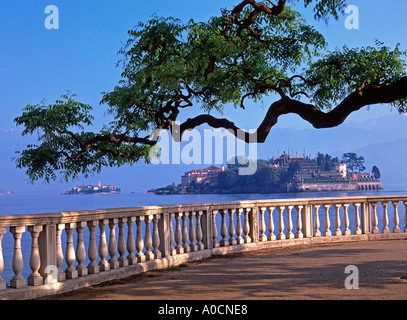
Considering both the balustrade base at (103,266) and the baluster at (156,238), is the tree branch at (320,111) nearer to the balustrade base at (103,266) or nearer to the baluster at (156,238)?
the baluster at (156,238)

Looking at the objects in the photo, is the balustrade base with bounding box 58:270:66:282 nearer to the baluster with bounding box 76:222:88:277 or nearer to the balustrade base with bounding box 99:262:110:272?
the baluster with bounding box 76:222:88:277

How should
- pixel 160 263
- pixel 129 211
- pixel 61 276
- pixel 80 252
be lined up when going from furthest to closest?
pixel 160 263
pixel 129 211
pixel 80 252
pixel 61 276

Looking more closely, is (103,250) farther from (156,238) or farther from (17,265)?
(17,265)

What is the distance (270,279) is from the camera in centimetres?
862

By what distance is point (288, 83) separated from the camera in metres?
14.3

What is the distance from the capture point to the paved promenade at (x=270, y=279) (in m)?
7.39

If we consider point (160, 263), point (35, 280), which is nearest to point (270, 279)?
point (160, 263)

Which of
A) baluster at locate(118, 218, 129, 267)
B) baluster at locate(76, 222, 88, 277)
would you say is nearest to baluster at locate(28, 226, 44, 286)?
baluster at locate(76, 222, 88, 277)

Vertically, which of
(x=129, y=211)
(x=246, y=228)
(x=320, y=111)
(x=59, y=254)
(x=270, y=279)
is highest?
(x=320, y=111)

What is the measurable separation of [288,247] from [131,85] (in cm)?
628

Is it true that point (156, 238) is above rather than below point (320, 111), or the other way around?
below

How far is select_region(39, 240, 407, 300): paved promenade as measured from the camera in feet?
24.2
